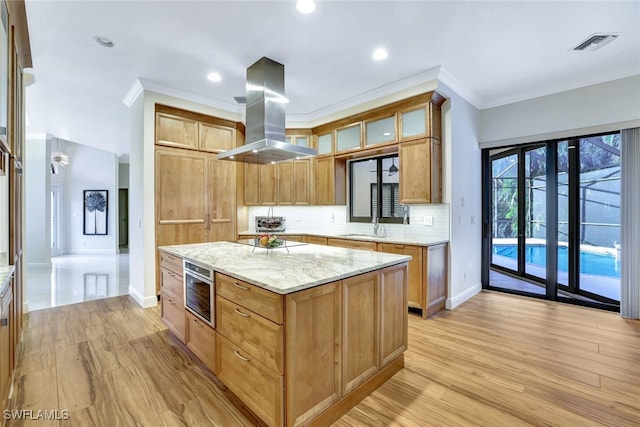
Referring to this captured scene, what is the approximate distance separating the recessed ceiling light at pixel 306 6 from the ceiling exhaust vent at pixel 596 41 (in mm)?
2610

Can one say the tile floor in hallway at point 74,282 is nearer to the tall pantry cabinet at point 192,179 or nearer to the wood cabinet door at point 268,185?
the tall pantry cabinet at point 192,179

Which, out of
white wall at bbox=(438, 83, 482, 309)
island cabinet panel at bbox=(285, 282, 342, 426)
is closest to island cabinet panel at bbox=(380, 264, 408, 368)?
island cabinet panel at bbox=(285, 282, 342, 426)

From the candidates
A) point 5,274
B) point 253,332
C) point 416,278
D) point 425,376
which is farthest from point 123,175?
point 425,376

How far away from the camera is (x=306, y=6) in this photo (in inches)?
94.3

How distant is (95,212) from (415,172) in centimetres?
981

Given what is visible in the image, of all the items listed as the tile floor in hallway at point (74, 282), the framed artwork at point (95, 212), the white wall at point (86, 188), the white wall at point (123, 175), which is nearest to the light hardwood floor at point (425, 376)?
the tile floor in hallway at point (74, 282)

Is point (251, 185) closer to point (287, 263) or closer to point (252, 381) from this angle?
point (287, 263)

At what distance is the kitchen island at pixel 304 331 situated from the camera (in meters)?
1.60

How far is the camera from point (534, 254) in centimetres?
468

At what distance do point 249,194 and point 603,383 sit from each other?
4634 mm

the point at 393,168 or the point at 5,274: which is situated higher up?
the point at 393,168

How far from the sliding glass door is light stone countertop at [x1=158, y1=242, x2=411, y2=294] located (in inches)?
123

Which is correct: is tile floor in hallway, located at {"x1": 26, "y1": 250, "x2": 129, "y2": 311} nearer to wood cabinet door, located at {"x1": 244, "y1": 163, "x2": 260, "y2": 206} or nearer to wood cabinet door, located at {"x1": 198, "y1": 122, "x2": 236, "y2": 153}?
wood cabinet door, located at {"x1": 244, "y1": 163, "x2": 260, "y2": 206}

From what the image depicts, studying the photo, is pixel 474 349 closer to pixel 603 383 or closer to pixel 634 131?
pixel 603 383
